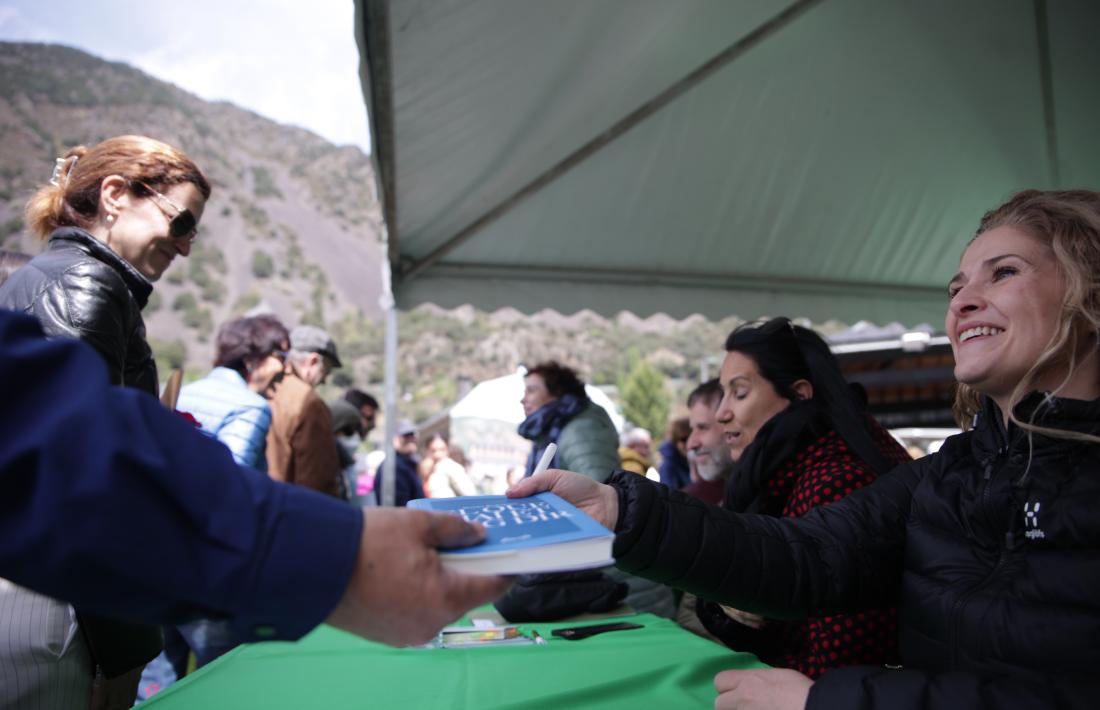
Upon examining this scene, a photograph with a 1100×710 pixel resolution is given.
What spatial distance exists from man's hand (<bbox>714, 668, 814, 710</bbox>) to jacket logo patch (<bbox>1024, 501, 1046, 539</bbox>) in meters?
0.40

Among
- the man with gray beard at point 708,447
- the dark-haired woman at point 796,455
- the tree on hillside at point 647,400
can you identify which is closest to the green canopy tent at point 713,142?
the man with gray beard at point 708,447

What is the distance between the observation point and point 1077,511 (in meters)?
0.98

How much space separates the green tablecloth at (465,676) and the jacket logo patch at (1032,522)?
568mm

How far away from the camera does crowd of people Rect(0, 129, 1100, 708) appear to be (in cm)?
60

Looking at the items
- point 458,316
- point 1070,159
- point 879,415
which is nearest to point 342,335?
point 458,316

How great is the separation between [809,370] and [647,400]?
59366 millimetres

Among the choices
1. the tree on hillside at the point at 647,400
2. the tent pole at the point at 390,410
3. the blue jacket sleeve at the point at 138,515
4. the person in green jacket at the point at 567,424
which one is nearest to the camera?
the blue jacket sleeve at the point at 138,515

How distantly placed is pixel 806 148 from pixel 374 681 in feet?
11.6

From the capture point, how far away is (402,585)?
674mm

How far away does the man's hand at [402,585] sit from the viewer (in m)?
0.67

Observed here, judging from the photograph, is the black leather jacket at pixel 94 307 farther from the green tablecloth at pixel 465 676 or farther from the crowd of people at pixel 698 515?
the green tablecloth at pixel 465 676

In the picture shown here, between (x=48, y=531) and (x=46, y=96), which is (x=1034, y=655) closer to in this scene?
(x=48, y=531)

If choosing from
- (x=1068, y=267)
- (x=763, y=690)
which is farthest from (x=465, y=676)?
(x=1068, y=267)

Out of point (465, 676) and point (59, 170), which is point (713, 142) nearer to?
point (59, 170)
